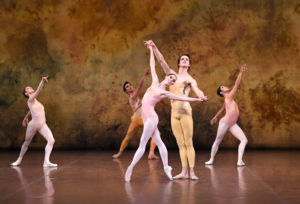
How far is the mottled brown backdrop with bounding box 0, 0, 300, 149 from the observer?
1278cm

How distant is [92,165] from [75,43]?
221 inches

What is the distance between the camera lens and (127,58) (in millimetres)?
13164

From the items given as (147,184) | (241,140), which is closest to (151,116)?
(147,184)

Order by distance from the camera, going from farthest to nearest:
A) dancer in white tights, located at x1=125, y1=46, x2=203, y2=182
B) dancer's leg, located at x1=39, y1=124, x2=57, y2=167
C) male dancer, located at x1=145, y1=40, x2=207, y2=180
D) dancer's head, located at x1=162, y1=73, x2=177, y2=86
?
dancer's leg, located at x1=39, y1=124, x2=57, y2=167
male dancer, located at x1=145, y1=40, x2=207, y2=180
dancer's head, located at x1=162, y1=73, x2=177, y2=86
dancer in white tights, located at x1=125, y1=46, x2=203, y2=182

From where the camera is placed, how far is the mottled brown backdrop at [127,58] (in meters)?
12.8

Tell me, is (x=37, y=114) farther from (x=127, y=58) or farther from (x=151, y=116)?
(x=127, y=58)

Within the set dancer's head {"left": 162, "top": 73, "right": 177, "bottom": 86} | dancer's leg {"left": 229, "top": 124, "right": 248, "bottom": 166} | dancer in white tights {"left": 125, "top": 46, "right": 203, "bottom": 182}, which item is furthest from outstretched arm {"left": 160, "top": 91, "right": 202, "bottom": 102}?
dancer's leg {"left": 229, "top": 124, "right": 248, "bottom": 166}

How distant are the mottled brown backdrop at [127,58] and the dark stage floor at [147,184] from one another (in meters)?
4.34

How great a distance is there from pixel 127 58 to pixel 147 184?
25.3 ft

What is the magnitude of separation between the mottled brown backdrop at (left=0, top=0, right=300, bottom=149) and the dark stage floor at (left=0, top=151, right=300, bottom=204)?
4.34 meters

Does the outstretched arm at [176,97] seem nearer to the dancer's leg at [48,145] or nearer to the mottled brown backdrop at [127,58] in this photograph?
the dancer's leg at [48,145]

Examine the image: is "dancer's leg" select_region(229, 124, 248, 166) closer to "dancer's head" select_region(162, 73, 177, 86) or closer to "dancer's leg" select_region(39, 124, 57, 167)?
"dancer's head" select_region(162, 73, 177, 86)

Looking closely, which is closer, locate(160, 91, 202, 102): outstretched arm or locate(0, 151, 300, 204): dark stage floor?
locate(0, 151, 300, 204): dark stage floor

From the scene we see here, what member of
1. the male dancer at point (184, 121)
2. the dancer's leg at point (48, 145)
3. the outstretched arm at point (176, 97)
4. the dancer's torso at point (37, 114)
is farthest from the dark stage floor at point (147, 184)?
the outstretched arm at point (176, 97)
